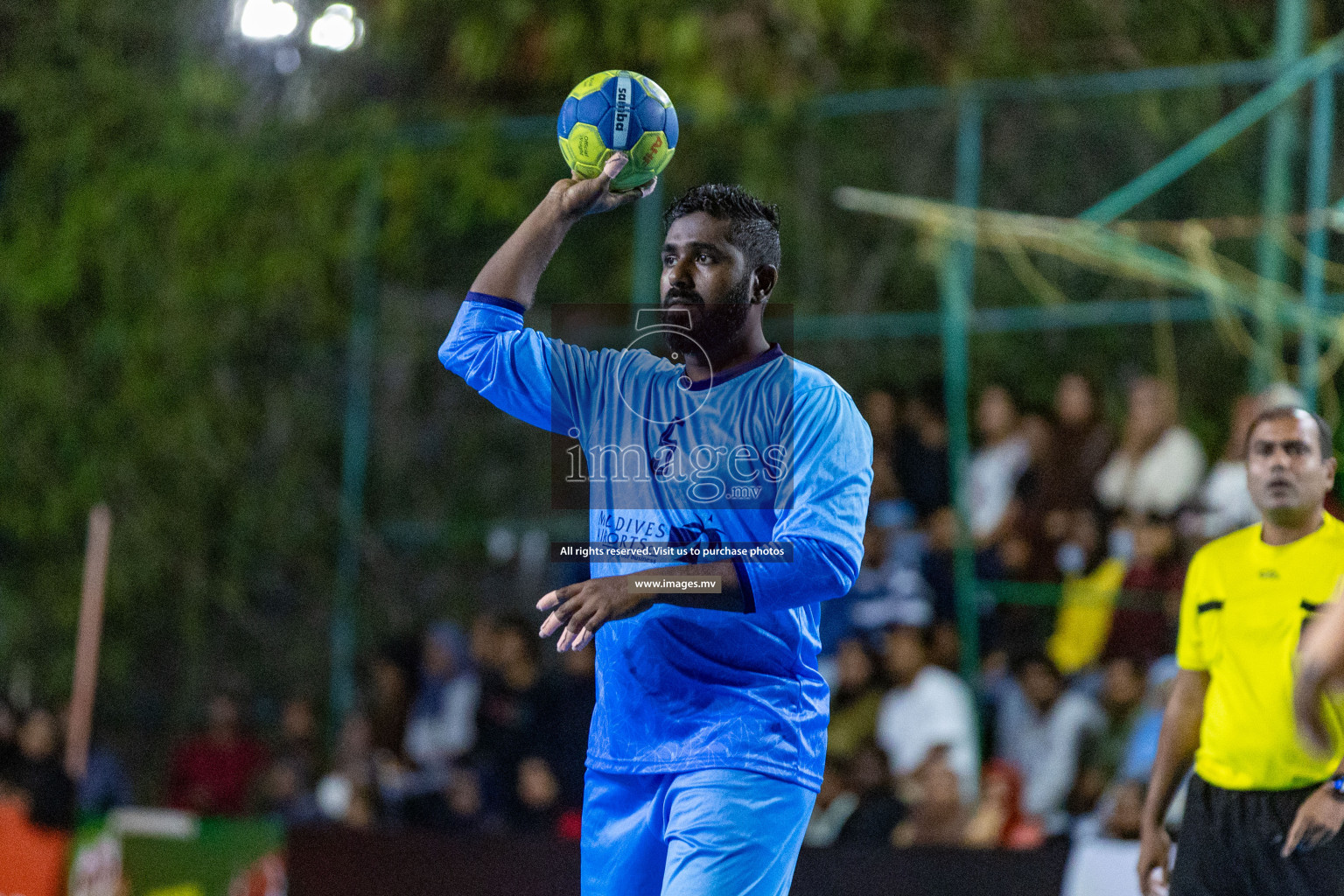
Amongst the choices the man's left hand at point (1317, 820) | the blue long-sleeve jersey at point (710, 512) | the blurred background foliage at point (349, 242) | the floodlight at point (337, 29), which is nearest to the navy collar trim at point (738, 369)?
the blue long-sleeve jersey at point (710, 512)

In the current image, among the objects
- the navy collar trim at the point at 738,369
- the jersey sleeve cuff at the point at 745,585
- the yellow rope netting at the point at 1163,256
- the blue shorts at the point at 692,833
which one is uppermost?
the yellow rope netting at the point at 1163,256

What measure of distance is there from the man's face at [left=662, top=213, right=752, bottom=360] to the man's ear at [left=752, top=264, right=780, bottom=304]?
51mm

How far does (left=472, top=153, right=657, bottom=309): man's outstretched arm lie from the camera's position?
3.79m

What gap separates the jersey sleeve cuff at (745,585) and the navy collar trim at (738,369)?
21.4 inches

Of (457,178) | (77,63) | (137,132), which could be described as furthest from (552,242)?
(77,63)

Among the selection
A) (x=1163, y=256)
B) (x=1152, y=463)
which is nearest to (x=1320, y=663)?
(x=1152, y=463)

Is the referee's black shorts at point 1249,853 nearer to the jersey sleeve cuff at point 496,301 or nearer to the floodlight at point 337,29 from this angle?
the jersey sleeve cuff at point 496,301

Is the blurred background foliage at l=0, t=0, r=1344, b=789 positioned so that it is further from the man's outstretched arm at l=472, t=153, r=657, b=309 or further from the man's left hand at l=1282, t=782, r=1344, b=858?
the man's outstretched arm at l=472, t=153, r=657, b=309

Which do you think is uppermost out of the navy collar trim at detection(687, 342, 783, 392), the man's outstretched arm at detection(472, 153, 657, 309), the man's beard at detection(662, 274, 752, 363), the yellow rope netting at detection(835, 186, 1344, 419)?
the yellow rope netting at detection(835, 186, 1344, 419)

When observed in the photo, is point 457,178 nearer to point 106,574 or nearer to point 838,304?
point 838,304

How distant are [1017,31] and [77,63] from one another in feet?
26.1

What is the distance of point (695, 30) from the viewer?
38.9 ft

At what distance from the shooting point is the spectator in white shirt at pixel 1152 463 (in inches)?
324

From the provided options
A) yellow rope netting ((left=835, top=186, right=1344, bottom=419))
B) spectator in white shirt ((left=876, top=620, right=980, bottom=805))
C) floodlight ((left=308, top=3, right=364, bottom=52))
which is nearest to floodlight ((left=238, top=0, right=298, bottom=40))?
floodlight ((left=308, top=3, right=364, bottom=52))
